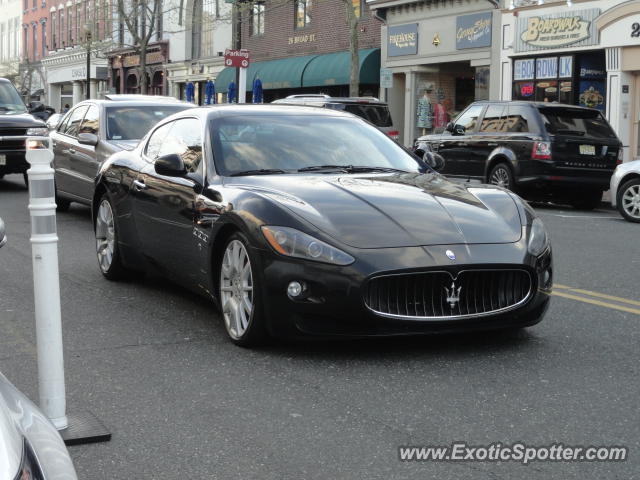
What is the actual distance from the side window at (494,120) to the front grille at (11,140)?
8.17m

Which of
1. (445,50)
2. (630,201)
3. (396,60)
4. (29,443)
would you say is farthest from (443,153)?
(29,443)

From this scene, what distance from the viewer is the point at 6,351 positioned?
232 inches

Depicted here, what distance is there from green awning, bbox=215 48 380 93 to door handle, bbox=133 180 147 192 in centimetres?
2608

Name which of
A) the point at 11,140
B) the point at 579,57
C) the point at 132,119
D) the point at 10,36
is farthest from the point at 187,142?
the point at 10,36

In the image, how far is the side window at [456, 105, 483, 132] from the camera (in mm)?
18703

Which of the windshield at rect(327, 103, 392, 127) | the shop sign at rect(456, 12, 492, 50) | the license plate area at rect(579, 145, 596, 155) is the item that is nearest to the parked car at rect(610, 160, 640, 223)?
the license plate area at rect(579, 145, 596, 155)

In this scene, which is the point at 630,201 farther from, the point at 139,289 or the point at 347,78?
the point at 347,78

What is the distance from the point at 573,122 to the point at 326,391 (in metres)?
13.4

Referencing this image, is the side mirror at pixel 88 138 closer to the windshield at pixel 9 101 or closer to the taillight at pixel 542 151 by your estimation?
the windshield at pixel 9 101

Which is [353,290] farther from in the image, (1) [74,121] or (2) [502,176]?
(2) [502,176]

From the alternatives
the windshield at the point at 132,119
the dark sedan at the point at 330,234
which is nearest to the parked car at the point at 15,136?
the windshield at the point at 132,119

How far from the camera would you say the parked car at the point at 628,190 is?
14953 millimetres

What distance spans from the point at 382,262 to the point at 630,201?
1053 centimetres

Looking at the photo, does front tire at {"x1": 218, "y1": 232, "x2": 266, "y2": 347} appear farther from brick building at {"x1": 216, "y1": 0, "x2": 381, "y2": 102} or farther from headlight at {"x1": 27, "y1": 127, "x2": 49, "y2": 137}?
brick building at {"x1": 216, "y1": 0, "x2": 381, "y2": 102}
